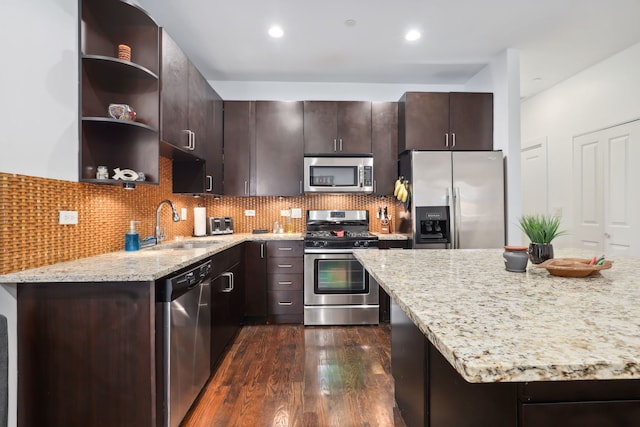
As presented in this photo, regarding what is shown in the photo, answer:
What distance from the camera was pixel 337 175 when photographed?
3689mm

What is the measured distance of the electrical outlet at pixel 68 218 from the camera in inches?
71.3

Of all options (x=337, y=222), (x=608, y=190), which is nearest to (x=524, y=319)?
(x=337, y=222)

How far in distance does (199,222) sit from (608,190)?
429cm

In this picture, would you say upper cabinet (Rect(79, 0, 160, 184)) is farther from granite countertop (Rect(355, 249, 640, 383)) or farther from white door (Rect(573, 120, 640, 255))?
white door (Rect(573, 120, 640, 255))

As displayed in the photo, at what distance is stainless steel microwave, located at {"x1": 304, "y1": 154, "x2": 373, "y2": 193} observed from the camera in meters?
3.68

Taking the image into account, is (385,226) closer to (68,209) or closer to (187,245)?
(187,245)

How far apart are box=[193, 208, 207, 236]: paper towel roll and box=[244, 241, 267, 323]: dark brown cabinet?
55cm

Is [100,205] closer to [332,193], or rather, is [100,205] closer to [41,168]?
[41,168]

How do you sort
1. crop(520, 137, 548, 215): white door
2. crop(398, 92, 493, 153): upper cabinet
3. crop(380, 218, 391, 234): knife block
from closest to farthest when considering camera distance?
1. crop(398, 92, 493, 153): upper cabinet
2. crop(380, 218, 391, 234): knife block
3. crop(520, 137, 548, 215): white door

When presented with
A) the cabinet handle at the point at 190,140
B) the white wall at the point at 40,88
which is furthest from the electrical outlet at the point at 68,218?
the cabinet handle at the point at 190,140

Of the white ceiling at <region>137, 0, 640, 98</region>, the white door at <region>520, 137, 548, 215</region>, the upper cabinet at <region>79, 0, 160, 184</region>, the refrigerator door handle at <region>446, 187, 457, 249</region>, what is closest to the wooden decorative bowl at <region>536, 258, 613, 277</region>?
the refrigerator door handle at <region>446, 187, 457, 249</region>

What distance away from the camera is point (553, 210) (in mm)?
4207

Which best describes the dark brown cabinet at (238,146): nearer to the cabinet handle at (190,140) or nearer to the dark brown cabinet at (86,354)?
the cabinet handle at (190,140)

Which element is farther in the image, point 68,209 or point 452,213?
point 452,213
